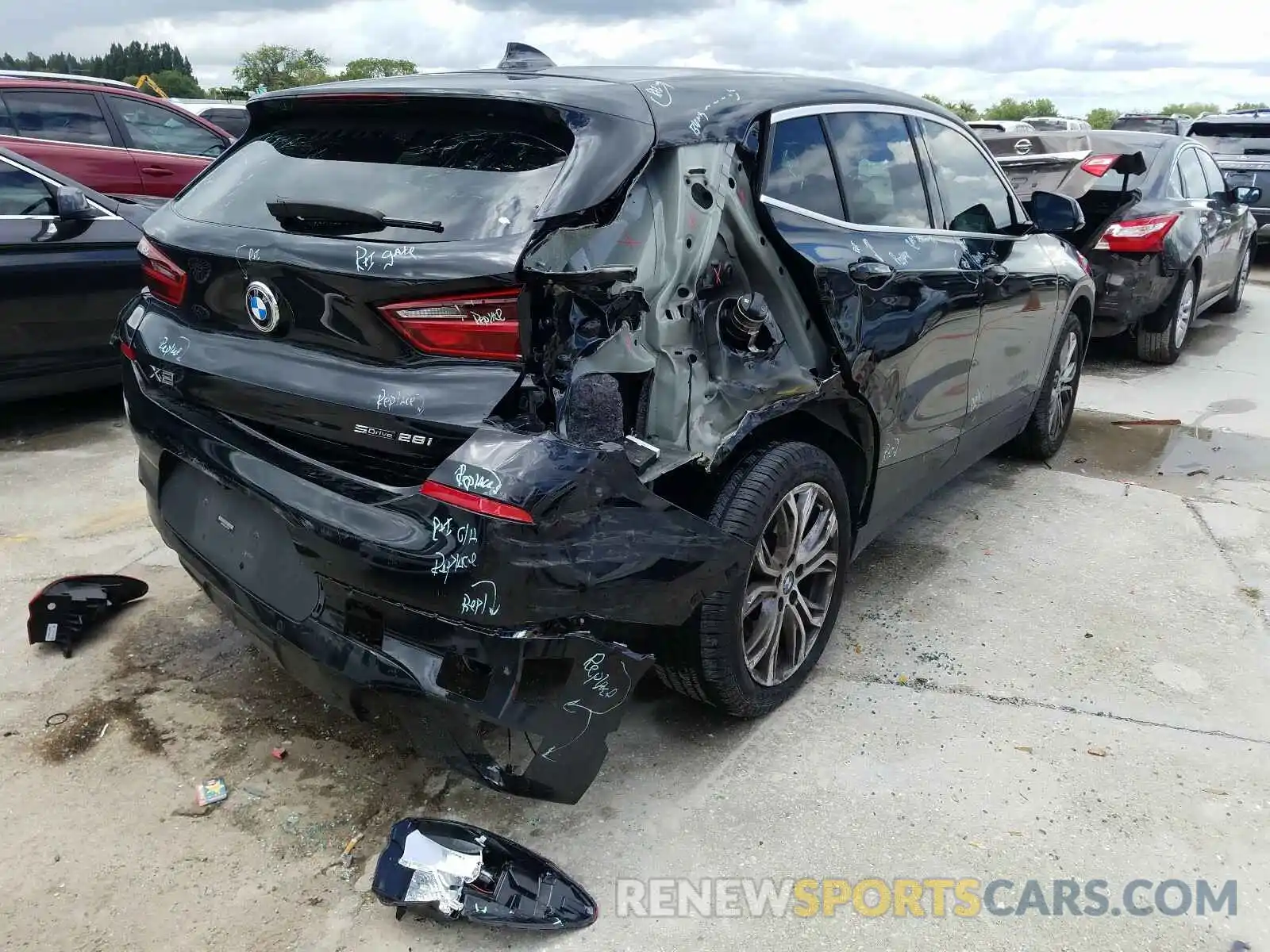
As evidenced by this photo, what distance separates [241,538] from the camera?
2475mm

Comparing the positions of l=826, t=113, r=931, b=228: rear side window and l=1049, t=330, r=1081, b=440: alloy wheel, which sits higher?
l=826, t=113, r=931, b=228: rear side window

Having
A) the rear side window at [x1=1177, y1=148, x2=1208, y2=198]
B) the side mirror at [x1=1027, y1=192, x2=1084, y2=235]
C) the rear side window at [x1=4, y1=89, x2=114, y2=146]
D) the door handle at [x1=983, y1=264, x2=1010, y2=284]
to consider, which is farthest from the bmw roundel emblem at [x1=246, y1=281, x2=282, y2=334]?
the rear side window at [x1=1177, y1=148, x2=1208, y2=198]

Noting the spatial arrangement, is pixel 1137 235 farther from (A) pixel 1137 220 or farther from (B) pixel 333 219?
(B) pixel 333 219

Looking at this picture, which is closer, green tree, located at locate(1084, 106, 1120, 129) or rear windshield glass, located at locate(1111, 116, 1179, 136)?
rear windshield glass, located at locate(1111, 116, 1179, 136)

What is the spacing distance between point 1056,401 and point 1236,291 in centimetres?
589

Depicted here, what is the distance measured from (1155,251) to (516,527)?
6.69 metres

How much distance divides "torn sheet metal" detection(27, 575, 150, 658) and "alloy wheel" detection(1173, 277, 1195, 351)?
290 inches

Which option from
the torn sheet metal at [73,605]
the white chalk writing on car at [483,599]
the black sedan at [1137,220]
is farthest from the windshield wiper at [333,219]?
the black sedan at [1137,220]

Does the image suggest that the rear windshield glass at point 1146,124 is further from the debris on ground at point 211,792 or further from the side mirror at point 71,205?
the debris on ground at point 211,792

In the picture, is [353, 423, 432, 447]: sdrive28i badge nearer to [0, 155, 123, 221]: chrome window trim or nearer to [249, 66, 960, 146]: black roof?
[249, 66, 960, 146]: black roof

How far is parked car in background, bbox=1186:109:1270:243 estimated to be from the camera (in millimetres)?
11977

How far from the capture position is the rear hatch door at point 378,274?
2.12 metres

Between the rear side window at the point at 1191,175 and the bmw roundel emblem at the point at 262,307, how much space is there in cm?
772

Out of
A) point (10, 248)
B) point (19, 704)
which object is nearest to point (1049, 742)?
point (19, 704)
